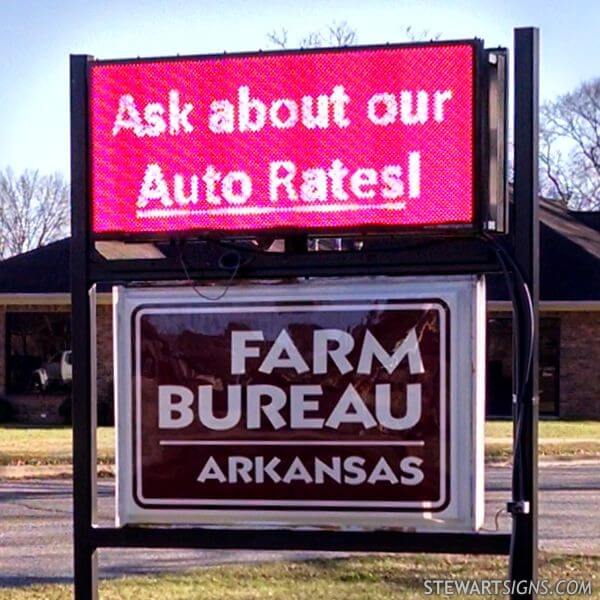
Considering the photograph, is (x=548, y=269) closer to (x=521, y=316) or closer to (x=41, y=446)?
(x=41, y=446)

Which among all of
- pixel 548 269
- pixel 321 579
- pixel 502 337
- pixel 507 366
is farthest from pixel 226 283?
pixel 548 269

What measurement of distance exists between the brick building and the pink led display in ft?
70.2

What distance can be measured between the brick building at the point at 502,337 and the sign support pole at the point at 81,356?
2137 cm

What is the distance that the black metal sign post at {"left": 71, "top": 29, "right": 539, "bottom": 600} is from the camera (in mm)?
5051

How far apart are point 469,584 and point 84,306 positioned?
3675 millimetres

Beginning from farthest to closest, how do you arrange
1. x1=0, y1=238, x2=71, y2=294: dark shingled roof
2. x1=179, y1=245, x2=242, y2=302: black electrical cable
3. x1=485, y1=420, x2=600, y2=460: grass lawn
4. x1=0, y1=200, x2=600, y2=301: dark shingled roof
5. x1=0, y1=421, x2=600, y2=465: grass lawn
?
x1=0, y1=238, x2=71, y2=294: dark shingled roof → x1=0, y1=200, x2=600, y2=301: dark shingled roof → x1=485, y1=420, x2=600, y2=460: grass lawn → x1=0, y1=421, x2=600, y2=465: grass lawn → x1=179, y1=245, x2=242, y2=302: black electrical cable

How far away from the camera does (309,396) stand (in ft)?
17.5

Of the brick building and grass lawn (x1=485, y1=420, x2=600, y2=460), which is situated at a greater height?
the brick building

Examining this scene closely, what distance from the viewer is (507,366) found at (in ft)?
88.8

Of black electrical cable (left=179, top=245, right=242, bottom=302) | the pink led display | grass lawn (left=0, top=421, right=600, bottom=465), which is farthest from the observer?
grass lawn (left=0, top=421, right=600, bottom=465)

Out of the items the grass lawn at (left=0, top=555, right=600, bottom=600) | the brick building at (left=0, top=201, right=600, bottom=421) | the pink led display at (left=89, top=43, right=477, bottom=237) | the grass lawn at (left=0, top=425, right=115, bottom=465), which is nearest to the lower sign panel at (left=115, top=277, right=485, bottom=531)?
the pink led display at (left=89, top=43, right=477, bottom=237)

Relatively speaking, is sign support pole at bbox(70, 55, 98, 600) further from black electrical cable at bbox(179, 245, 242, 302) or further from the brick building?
the brick building

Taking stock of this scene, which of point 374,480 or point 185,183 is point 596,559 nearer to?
point 374,480

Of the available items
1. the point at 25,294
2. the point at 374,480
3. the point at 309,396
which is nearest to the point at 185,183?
the point at 309,396
